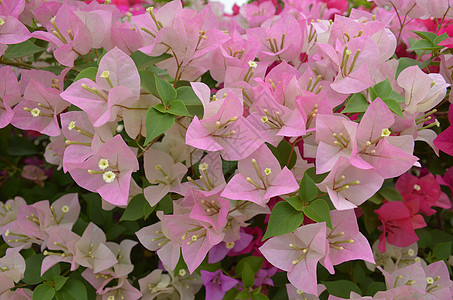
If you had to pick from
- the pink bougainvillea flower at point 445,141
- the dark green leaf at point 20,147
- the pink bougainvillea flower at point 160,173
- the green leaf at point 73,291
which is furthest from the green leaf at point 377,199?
the dark green leaf at point 20,147

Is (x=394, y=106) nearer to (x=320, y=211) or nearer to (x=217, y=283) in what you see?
(x=320, y=211)

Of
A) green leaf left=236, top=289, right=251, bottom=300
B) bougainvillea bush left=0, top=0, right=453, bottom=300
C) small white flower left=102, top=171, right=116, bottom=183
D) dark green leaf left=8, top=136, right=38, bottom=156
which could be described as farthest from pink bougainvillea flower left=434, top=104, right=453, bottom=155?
dark green leaf left=8, top=136, right=38, bottom=156

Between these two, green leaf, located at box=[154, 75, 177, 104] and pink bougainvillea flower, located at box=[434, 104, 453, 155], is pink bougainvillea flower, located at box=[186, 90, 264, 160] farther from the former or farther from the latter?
pink bougainvillea flower, located at box=[434, 104, 453, 155]

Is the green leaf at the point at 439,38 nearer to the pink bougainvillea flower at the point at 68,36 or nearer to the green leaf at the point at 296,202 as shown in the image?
the green leaf at the point at 296,202

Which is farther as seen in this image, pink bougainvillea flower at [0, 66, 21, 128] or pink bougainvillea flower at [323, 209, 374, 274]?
pink bougainvillea flower at [0, 66, 21, 128]

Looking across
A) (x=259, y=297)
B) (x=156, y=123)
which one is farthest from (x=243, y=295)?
(x=156, y=123)

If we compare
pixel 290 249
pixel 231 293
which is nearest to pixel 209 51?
pixel 290 249

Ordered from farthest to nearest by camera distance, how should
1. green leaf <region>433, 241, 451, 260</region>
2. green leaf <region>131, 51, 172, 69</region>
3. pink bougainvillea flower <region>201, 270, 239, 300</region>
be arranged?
1. green leaf <region>433, 241, 451, 260</region>
2. pink bougainvillea flower <region>201, 270, 239, 300</region>
3. green leaf <region>131, 51, 172, 69</region>
